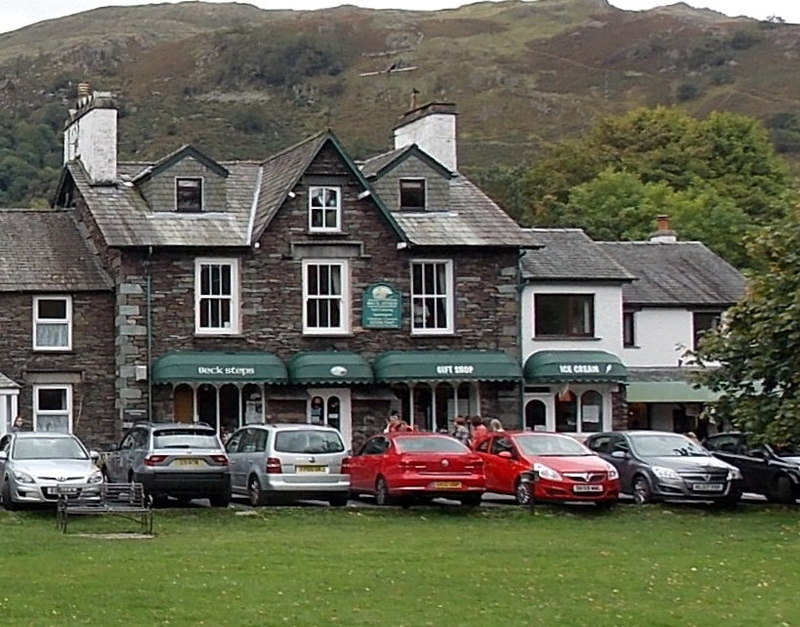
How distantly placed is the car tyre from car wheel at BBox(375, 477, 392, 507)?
2.16m

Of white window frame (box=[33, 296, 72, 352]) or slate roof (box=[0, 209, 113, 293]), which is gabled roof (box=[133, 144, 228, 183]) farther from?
white window frame (box=[33, 296, 72, 352])

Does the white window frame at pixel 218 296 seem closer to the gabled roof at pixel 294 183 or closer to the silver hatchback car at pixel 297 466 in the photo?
the gabled roof at pixel 294 183

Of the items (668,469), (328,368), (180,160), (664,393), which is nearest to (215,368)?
(328,368)

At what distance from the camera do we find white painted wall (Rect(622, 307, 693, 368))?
50281 millimetres

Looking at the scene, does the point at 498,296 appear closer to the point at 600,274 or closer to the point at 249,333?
the point at 600,274

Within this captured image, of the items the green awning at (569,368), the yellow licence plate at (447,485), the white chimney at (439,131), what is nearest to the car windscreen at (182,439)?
the yellow licence plate at (447,485)

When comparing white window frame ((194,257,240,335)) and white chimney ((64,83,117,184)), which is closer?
white window frame ((194,257,240,335))

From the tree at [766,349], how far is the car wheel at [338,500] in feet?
27.0

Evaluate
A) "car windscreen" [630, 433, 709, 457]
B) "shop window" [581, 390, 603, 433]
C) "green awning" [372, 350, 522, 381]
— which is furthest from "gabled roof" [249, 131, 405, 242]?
"car windscreen" [630, 433, 709, 457]

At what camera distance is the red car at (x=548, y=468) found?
3102cm

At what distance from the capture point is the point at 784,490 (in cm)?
3406

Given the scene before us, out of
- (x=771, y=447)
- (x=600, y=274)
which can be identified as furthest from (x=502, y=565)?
(x=600, y=274)

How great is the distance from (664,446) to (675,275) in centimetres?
1897

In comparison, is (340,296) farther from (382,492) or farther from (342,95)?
(342,95)
